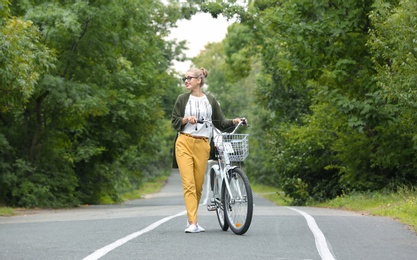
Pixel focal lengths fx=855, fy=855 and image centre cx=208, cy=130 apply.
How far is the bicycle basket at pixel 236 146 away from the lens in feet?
33.3

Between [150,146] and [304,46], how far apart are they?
79.7 ft

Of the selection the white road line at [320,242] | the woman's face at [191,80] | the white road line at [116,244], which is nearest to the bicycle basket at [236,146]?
the woman's face at [191,80]

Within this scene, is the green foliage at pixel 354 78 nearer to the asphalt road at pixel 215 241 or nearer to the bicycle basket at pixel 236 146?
the asphalt road at pixel 215 241

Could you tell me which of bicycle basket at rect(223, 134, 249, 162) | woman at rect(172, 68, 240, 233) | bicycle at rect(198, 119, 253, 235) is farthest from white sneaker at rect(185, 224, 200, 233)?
bicycle basket at rect(223, 134, 249, 162)

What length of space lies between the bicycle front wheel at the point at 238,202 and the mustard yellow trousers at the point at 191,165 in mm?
427

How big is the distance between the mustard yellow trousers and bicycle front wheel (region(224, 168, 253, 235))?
0.43 m

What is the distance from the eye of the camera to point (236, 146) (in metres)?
10.3

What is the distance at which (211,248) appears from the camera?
28.9ft

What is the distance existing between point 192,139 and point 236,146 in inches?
26.9

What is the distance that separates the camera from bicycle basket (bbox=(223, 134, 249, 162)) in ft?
33.3

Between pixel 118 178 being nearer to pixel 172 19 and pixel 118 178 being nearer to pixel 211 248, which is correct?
pixel 172 19

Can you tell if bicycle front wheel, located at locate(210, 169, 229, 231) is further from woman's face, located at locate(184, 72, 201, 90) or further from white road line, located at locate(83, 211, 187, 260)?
woman's face, located at locate(184, 72, 201, 90)

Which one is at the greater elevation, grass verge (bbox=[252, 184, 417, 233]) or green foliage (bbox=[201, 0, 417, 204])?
green foliage (bbox=[201, 0, 417, 204])

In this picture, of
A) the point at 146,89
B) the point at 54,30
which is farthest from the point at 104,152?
the point at 54,30
